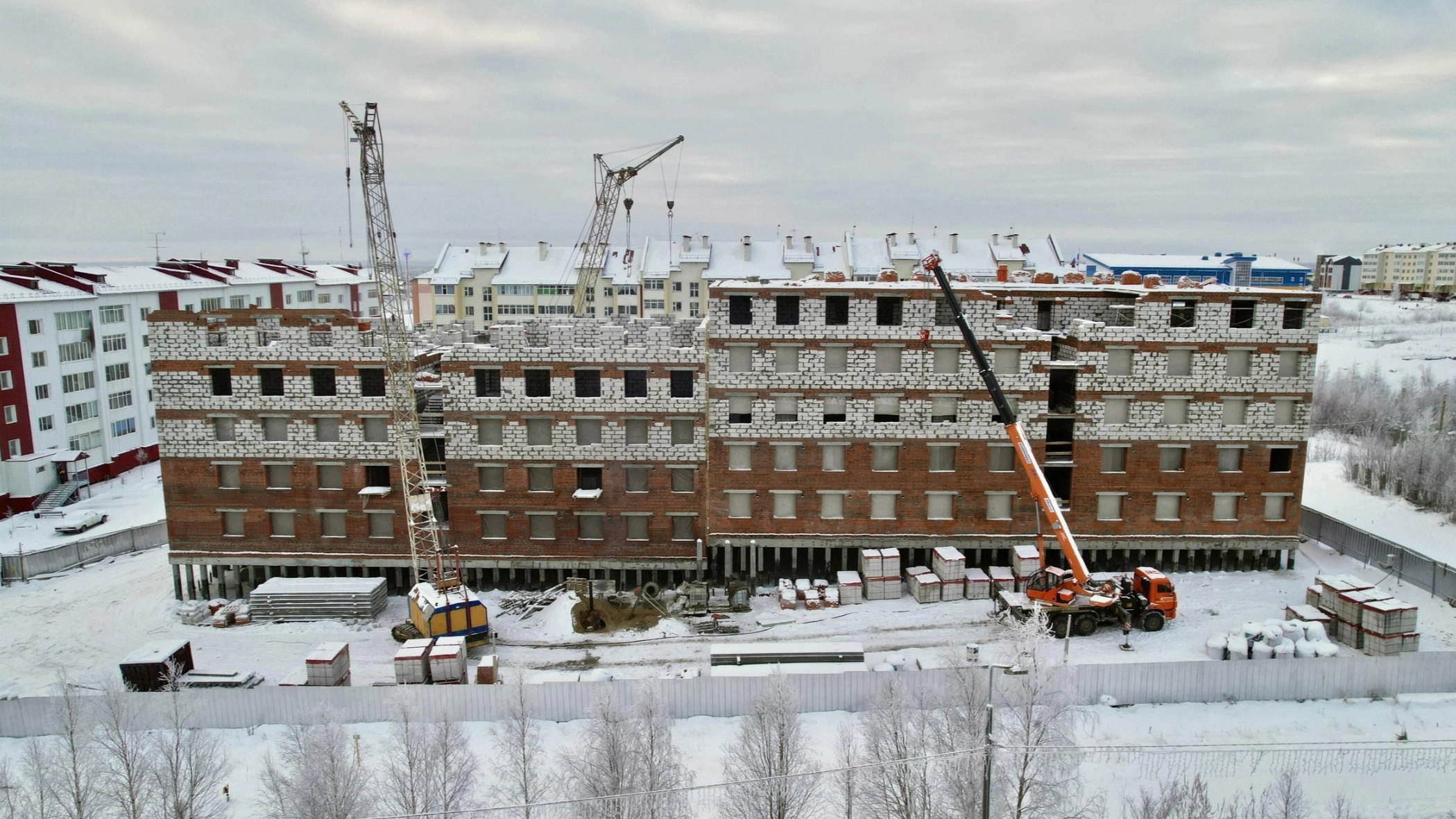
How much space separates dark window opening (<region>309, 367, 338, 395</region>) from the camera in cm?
4084

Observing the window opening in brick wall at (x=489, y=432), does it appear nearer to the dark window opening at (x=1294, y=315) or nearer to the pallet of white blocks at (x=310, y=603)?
the pallet of white blocks at (x=310, y=603)

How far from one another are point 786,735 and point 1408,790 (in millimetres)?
18594

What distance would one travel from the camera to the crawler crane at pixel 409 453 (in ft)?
120

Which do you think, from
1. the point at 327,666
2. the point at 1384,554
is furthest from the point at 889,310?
the point at 327,666

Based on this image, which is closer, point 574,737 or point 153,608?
point 574,737

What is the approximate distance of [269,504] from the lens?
42188 millimetres

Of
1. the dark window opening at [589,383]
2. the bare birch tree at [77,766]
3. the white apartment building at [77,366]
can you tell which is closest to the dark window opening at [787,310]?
the dark window opening at [589,383]

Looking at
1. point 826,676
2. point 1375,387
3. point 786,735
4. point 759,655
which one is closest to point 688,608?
point 759,655

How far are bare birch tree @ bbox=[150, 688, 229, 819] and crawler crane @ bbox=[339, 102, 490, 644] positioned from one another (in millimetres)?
10956

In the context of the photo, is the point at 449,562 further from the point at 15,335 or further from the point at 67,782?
the point at 15,335

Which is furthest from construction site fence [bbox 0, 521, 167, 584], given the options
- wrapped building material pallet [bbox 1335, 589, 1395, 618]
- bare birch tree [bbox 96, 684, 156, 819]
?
wrapped building material pallet [bbox 1335, 589, 1395, 618]

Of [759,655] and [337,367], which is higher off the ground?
[337,367]

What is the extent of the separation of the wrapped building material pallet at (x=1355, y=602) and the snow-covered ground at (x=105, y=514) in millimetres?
57978

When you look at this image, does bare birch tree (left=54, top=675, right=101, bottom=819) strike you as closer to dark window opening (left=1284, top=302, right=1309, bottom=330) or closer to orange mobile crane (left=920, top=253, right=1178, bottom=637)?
orange mobile crane (left=920, top=253, right=1178, bottom=637)
